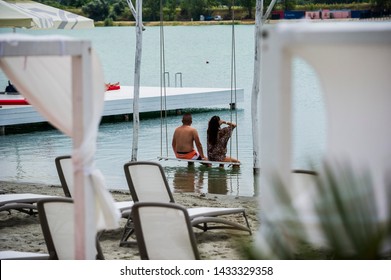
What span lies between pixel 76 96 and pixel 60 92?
10.0 inches

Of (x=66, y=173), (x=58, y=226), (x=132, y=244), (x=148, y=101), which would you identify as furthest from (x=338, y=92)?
(x=148, y=101)

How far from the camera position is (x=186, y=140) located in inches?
555

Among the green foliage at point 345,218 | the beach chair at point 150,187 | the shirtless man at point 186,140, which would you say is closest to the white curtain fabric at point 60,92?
the green foliage at point 345,218

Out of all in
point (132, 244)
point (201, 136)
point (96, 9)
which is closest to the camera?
point (132, 244)

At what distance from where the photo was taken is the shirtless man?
13961mm

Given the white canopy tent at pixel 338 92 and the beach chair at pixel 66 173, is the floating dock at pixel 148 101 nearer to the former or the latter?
the beach chair at pixel 66 173

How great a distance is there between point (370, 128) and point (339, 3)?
Result: 18489mm

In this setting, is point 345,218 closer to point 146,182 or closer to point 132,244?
point 132,244

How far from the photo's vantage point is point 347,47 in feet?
12.5

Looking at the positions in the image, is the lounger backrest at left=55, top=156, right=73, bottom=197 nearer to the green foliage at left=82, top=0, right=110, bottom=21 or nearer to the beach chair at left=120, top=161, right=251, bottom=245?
the beach chair at left=120, top=161, right=251, bottom=245

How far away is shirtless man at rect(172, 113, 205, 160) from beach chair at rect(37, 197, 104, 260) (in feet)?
23.9

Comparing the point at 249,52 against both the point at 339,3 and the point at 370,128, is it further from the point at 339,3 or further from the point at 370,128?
the point at 370,128
